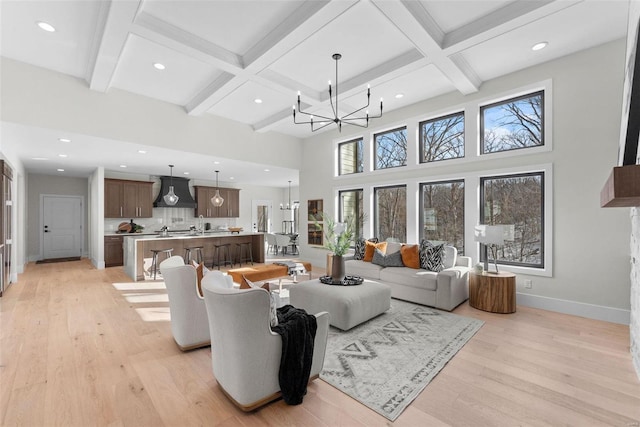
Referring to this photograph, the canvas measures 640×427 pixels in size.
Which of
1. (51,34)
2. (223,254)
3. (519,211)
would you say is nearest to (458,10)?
(519,211)

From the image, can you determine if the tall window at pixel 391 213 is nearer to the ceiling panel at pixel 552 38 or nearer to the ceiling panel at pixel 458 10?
the ceiling panel at pixel 552 38

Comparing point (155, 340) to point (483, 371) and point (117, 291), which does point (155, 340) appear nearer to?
point (117, 291)

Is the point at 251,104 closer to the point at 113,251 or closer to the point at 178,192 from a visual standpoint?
the point at 178,192

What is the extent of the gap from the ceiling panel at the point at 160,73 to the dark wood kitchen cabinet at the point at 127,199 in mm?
4331

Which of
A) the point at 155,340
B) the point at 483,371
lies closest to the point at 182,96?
the point at 155,340

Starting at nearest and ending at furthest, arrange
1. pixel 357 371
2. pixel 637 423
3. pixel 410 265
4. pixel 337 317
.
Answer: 1. pixel 637 423
2. pixel 357 371
3. pixel 337 317
4. pixel 410 265

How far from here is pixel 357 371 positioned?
98.9 inches

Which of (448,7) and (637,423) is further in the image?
(448,7)

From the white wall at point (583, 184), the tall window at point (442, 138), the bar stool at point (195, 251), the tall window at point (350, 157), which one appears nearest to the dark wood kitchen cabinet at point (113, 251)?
the bar stool at point (195, 251)

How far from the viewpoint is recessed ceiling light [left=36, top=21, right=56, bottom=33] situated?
313cm

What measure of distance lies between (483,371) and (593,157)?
3.29m

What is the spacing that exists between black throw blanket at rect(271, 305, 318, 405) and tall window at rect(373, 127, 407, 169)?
4.67m

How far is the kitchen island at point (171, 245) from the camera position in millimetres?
6227

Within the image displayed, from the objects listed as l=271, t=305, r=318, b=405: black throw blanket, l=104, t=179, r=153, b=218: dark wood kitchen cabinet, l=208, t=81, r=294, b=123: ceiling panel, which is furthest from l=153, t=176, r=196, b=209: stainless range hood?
l=271, t=305, r=318, b=405: black throw blanket
